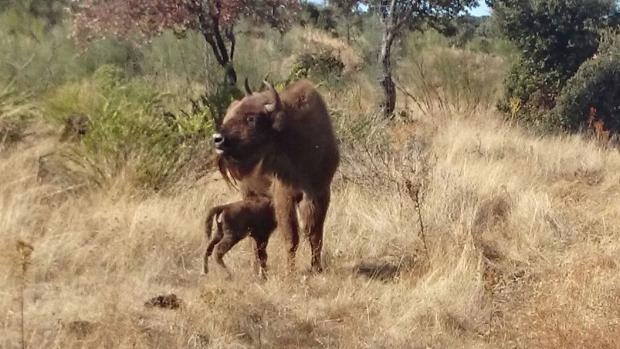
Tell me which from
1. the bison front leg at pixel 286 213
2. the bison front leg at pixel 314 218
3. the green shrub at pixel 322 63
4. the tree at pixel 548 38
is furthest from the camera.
→ the green shrub at pixel 322 63

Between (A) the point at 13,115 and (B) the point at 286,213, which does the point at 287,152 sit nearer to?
(B) the point at 286,213

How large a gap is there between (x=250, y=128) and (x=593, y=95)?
40.7 feet

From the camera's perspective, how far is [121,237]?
752 centimetres

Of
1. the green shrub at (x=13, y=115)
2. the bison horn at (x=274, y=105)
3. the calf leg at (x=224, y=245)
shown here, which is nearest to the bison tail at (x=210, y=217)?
the calf leg at (x=224, y=245)

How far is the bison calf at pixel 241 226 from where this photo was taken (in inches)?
274

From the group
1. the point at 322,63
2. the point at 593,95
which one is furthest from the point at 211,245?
the point at 322,63

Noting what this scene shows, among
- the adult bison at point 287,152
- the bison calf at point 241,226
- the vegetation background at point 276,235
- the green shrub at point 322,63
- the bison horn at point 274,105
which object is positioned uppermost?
the bison horn at point 274,105

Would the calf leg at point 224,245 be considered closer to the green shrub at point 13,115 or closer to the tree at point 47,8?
the green shrub at point 13,115

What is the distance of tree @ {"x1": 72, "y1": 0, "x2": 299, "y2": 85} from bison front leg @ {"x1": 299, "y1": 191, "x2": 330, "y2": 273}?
6.04m

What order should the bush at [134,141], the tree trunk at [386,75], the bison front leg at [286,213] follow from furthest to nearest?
the tree trunk at [386,75]
the bush at [134,141]
the bison front leg at [286,213]

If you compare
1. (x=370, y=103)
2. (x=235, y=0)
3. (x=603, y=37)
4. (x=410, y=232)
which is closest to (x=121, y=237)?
(x=410, y=232)

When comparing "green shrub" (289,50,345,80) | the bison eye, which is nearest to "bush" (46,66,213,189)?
the bison eye

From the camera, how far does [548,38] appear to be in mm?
18672

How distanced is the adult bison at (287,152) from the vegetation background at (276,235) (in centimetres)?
46
